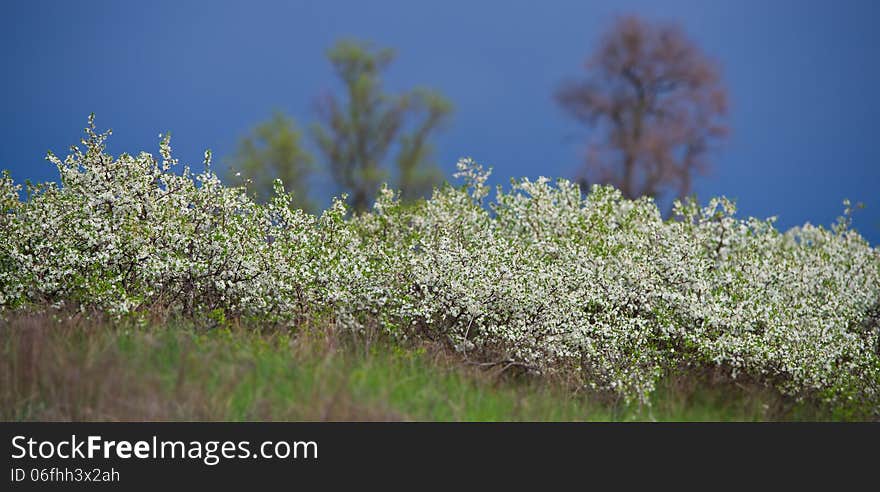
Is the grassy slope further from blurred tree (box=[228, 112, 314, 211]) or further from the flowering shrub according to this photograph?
blurred tree (box=[228, 112, 314, 211])

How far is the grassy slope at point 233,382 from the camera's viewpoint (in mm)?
8008

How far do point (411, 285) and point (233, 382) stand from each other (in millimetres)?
4602

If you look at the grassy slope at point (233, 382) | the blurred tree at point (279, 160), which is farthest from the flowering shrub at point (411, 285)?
the blurred tree at point (279, 160)

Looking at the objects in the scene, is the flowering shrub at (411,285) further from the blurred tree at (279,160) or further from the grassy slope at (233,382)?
the blurred tree at (279,160)

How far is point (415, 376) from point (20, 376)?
426 cm

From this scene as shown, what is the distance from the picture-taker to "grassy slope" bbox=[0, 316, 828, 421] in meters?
8.01

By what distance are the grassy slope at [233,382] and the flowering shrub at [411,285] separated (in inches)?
47.8

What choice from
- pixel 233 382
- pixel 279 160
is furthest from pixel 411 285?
pixel 279 160

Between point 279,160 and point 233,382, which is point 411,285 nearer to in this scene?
point 233,382

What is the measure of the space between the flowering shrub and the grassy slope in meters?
1.21

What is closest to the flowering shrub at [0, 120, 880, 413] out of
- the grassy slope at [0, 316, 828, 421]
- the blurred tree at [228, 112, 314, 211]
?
the grassy slope at [0, 316, 828, 421]

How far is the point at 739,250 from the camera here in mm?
16953

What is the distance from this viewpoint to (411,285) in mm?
12578
